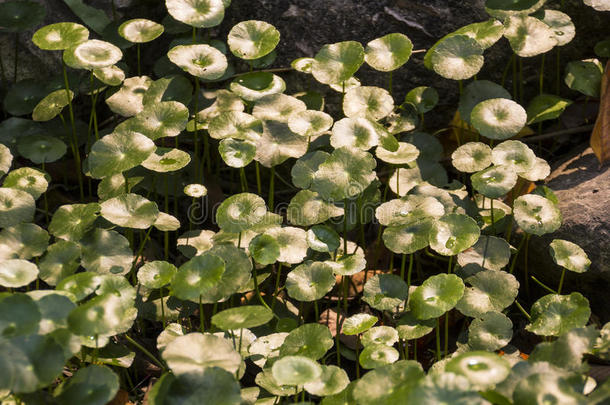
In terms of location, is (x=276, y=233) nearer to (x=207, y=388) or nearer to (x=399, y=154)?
(x=399, y=154)

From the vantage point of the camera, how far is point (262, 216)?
1774 mm

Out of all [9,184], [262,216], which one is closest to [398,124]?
[262,216]

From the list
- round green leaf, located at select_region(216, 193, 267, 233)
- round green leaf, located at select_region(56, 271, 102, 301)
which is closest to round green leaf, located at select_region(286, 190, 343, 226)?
round green leaf, located at select_region(216, 193, 267, 233)

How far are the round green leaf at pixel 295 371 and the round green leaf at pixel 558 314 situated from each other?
2.04ft

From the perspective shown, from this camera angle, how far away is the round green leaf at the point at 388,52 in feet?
6.81

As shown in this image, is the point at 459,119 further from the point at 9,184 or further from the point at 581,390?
→ the point at 9,184

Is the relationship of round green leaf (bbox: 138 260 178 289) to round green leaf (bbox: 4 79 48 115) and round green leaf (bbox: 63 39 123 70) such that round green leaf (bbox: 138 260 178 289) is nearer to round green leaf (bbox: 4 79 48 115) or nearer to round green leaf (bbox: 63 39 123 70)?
round green leaf (bbox: 63 39 123 70)

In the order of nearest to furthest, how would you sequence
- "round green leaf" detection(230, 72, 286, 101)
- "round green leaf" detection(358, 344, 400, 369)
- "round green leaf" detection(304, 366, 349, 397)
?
"round green leaf" detection(304, 366, 349, 397), "round green leaf" detection(358, 344, 400, 369), "round green leaf" detection(230, 72, 286, 101)

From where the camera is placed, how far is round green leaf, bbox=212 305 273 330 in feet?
4.92

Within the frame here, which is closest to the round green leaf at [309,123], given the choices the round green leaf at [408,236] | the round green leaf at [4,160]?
the round green leaf at [408,236]

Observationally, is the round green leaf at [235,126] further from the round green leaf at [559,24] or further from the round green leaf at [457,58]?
the round green leaf at [559,24]

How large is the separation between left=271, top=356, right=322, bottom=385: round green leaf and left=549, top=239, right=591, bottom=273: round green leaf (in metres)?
0.76

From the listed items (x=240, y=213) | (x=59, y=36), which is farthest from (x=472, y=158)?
(x=59, y=36)

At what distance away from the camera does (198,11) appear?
2.09 meters
